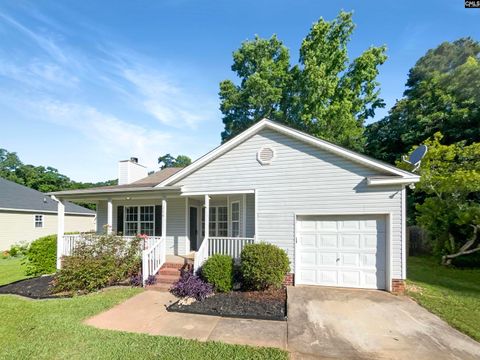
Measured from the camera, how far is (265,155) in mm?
8867

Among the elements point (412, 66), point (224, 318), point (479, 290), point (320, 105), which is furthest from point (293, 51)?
point (224, 318)

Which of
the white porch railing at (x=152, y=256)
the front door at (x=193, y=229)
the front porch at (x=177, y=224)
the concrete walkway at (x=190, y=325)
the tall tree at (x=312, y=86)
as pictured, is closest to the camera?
the concrete walkway at (x=190, y=325)

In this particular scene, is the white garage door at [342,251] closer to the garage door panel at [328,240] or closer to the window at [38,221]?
the garage door panel at [328,240]

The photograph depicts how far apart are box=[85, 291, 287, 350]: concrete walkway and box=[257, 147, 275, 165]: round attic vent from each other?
490 centimetres

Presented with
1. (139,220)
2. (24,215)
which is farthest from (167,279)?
(24,215)

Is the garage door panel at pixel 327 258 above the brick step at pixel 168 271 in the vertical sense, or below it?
above

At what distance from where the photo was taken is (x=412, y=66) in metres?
26.4

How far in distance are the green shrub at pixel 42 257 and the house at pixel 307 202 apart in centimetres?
126

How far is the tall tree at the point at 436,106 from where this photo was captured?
19.2 m

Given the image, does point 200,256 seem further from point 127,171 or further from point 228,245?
point 127,171

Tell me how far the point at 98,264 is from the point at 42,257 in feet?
14.4

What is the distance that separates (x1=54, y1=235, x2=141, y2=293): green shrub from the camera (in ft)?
25.6

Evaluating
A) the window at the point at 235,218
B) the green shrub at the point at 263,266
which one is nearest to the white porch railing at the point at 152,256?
the window at the point at 235,218

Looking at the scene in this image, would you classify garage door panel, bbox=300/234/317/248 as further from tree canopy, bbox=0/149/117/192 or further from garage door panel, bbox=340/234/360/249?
tree canopy, bbox=0/149/117/192
